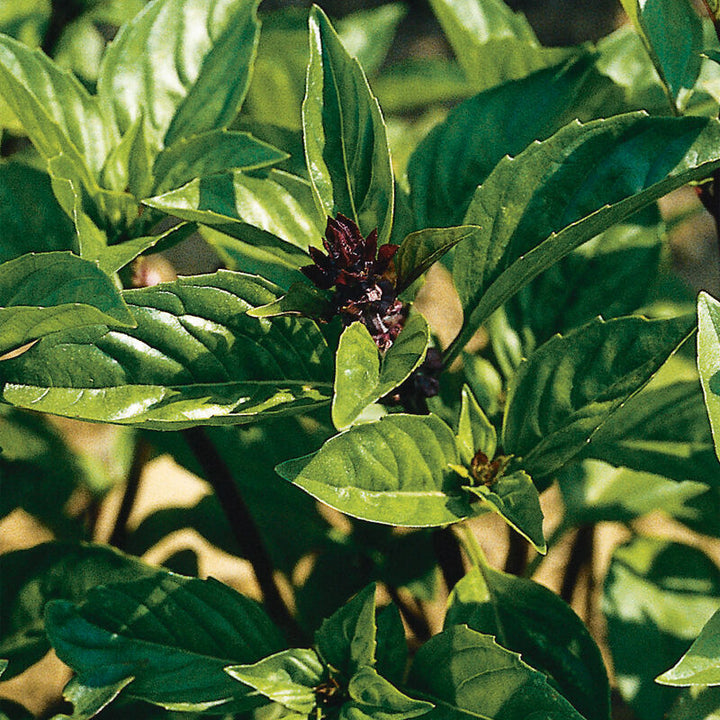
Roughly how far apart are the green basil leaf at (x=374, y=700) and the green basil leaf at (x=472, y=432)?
20 cm

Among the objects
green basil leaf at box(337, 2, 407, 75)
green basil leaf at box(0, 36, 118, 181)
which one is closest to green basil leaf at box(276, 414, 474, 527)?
green basil leaf at box(0, 36, 118, 181)

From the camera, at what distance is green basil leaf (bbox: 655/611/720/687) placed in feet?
2.00

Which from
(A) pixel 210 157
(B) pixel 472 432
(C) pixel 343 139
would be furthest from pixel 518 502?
(A) pixel 210 157

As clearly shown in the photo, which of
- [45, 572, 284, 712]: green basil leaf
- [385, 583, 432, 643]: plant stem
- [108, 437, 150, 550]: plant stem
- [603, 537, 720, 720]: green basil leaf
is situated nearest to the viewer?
[45, 572, 284, 712]: green basil leaf

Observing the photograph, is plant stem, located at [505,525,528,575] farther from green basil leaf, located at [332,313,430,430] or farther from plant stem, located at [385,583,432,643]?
green basil leaf, located at [332,313,430,430]

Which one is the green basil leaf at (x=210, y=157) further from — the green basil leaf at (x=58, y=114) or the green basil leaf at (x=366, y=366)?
the green basil leaf at (x=366, y=366)

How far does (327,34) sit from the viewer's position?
0.73 m

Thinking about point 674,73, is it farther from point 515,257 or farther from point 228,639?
point 228,639

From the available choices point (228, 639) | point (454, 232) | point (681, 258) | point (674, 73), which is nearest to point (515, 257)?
point (454, 232)

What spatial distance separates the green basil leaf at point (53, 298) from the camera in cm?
64

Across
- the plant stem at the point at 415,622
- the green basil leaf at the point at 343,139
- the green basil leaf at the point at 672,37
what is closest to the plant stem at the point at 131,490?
the plant stem at the point at 415,622

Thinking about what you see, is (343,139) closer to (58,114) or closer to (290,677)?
(58,114)

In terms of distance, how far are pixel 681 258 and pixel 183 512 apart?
4.20 ft

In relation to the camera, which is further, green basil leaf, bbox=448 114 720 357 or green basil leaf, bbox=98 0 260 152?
green basil leaf, bbox=98 0 260 152
